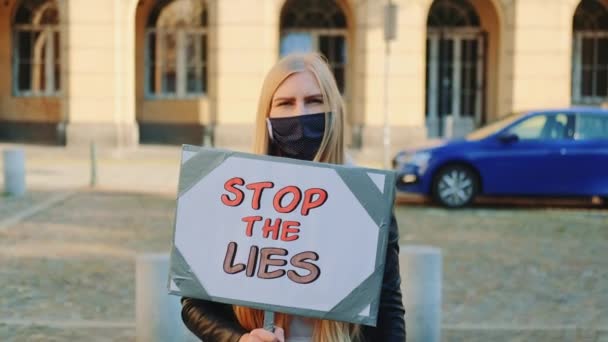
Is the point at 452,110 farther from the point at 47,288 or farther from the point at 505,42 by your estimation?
the point at 47,288

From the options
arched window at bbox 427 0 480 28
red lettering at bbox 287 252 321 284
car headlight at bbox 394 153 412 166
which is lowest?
car headlight at bbox 394 153 412 166

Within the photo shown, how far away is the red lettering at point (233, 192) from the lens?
2865 millimetres

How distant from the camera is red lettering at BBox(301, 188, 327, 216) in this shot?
2828 millimetres

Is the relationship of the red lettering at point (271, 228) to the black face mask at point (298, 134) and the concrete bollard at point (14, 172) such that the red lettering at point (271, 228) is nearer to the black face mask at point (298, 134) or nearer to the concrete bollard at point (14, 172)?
the black face mask at point (298, 134)

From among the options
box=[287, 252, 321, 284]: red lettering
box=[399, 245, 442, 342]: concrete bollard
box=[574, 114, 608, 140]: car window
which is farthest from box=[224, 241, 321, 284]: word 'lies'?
box=[574, 114, 608, 140]: car window

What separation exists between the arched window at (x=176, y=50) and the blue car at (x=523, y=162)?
1186 cm

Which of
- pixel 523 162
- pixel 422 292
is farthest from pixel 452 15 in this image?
pixel 422 292

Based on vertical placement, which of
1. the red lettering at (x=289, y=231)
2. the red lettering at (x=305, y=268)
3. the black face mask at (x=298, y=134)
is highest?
the black face mask at (x=298, y=134)

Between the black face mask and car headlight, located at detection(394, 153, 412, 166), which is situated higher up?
the black face mask

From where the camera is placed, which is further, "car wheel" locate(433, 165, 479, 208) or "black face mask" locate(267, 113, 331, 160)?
"car wheel" locate(433, 165, 479, 208)

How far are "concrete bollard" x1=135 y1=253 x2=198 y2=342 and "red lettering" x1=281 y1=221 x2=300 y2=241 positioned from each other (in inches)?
143

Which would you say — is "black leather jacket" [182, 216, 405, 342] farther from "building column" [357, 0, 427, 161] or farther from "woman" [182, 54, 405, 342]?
"building column" [357, 0, 427, 161]

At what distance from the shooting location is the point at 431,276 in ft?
21.4

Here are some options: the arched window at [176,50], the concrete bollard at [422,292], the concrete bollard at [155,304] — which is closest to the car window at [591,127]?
the concrete bollard at [422,292]
